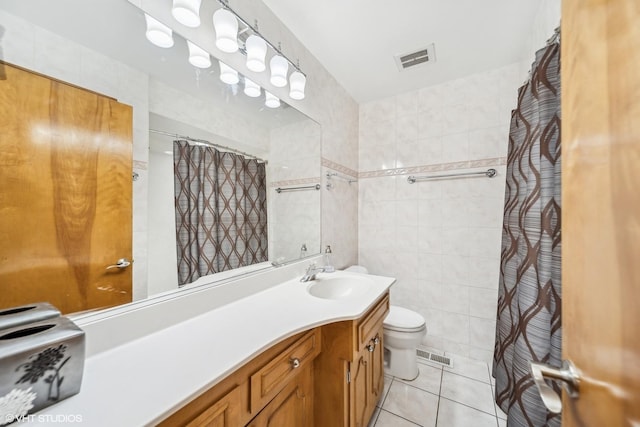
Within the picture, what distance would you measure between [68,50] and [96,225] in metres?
0.53

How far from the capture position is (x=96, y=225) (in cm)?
75

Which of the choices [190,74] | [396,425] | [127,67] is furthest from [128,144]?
[396,425]

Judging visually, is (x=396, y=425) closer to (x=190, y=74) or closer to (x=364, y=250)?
(x=364, y=250)

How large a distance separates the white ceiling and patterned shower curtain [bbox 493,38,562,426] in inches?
23.5

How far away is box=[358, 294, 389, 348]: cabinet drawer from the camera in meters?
1.08

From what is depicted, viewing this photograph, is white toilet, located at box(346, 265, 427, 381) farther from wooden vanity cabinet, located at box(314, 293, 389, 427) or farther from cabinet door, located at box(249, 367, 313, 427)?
cabinet door, located at box(249, 367, 313, 427)

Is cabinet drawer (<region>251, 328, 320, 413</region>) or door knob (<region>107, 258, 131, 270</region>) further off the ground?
door knob (<region>107, 258, 131, 270</region>)

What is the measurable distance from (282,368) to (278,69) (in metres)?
1.48

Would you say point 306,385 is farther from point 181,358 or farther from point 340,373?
point 181,358

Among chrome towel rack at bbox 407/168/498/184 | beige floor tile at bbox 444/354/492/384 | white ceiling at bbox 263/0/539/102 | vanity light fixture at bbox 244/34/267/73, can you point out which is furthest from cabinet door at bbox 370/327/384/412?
white ceiling at bbox 263/0/539/102

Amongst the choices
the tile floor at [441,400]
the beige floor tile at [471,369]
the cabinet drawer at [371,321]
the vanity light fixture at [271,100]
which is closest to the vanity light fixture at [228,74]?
the vanity light fixture at [271,100]

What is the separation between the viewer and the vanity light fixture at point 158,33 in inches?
35.0

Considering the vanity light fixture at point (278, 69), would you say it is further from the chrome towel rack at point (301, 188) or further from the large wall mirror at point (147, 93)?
the chrome towel rack at point (301, 188)

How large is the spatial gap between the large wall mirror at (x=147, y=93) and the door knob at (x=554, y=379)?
1.12 meters
